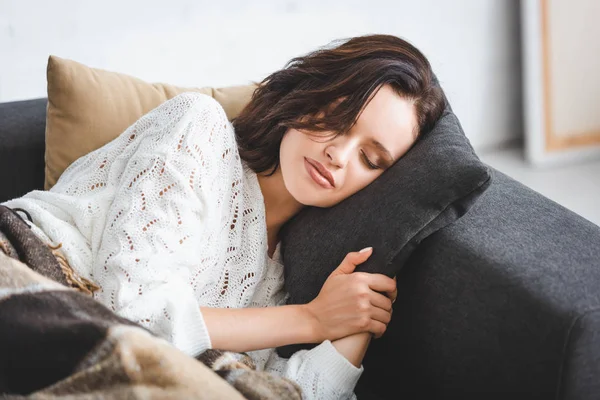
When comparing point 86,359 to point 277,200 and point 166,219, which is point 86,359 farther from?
point 277,200

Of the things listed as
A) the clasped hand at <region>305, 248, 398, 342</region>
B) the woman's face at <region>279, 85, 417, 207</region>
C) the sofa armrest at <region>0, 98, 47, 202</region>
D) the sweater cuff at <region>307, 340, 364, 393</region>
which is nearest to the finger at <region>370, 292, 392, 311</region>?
the clasped hand at <region>305, 248, 398, 342</region>

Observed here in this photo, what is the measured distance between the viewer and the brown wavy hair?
1346 millimetres

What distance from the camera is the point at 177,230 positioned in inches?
48.0

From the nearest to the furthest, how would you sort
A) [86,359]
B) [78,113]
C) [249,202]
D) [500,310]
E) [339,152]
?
1. [86,359]
2. [500,310]
3. [339,152]
4. [249,202]
5. [78,113]

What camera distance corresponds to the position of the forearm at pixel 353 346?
125 cm

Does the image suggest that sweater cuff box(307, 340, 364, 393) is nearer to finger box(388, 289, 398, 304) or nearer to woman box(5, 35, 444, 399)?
woman box(5, 35, 444, 399)

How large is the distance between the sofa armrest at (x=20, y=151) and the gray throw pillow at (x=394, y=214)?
0.66m

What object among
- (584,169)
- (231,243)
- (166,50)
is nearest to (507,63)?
(584,169)

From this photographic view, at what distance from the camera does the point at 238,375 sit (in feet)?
3.23

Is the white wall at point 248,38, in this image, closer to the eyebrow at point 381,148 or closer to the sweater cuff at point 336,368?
the eyebrow at point 381,148

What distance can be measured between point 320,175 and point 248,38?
1102 millimetres

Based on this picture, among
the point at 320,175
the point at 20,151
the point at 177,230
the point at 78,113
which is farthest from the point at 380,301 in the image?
the point at 20,151

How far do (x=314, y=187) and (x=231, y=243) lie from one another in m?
0.19

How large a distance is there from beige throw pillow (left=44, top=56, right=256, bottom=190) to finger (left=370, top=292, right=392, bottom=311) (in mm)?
700
